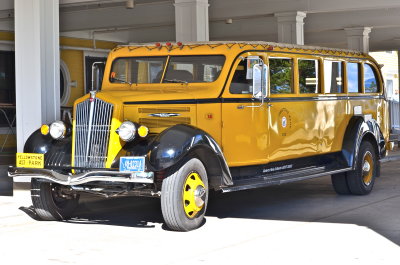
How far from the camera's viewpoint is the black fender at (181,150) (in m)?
→ 8.07

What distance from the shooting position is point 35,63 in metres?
11.3

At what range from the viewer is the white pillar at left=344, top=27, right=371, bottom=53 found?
1028 inches

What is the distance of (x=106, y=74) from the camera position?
1013 cm

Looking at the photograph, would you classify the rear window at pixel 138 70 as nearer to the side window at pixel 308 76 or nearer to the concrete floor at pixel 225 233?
the concrete floor at pixel 225 233

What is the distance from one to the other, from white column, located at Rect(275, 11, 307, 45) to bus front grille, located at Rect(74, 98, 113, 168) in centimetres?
1301

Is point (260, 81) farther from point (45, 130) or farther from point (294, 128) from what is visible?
point (45, 130)

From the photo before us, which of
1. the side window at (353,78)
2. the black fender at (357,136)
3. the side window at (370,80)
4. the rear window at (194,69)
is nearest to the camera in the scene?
the rear window at (194,69)

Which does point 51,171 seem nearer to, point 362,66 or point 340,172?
point 340,172

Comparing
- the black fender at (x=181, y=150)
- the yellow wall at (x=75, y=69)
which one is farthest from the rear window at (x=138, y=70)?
the yellow wall at (x=75, y=69)

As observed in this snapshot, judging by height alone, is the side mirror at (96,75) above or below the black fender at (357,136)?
above

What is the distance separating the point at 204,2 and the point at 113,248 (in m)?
9.38

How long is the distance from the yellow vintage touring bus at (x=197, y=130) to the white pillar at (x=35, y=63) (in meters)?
1.56

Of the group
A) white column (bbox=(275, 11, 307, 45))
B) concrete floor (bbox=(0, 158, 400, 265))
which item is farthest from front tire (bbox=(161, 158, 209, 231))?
white column (bbox=(275, 11, 307, 45))

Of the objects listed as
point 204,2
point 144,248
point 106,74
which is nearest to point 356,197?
point 106,74
